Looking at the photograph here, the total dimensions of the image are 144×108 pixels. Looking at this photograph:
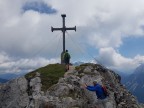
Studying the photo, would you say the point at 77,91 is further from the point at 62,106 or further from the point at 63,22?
the point at 63,22

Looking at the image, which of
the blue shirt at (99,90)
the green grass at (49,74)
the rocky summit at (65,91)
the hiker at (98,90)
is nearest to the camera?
the hiker at (98,90)

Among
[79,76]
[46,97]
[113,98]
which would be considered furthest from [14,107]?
[113,98]

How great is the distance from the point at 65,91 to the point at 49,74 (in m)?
8.65

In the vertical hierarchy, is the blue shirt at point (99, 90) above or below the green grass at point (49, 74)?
below

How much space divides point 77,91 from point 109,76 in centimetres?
934

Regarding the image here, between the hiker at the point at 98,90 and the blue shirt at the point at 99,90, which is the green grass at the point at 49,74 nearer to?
the hiker at the point at 98,90

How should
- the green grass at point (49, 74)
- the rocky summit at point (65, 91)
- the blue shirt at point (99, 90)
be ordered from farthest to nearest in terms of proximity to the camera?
the green grass at point (49, 74) < the rocky summit at point (65, 91) < the blue shirt at point (99, 90)

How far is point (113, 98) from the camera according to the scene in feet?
140

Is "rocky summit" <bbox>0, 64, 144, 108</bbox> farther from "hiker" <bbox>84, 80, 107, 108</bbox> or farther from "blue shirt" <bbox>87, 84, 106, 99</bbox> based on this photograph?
"blue shirt" <bbox>87, 84, 106, 99</bbox>

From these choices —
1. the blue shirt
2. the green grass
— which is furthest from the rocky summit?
the blue shirt

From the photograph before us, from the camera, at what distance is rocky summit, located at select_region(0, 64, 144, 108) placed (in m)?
38.6

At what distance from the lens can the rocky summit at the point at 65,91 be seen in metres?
38.6

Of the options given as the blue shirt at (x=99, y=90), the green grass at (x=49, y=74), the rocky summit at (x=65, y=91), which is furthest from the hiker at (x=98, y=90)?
the green grass at (x=49, y=74)

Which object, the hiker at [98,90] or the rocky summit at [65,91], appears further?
the rocky summit at [65,91]
